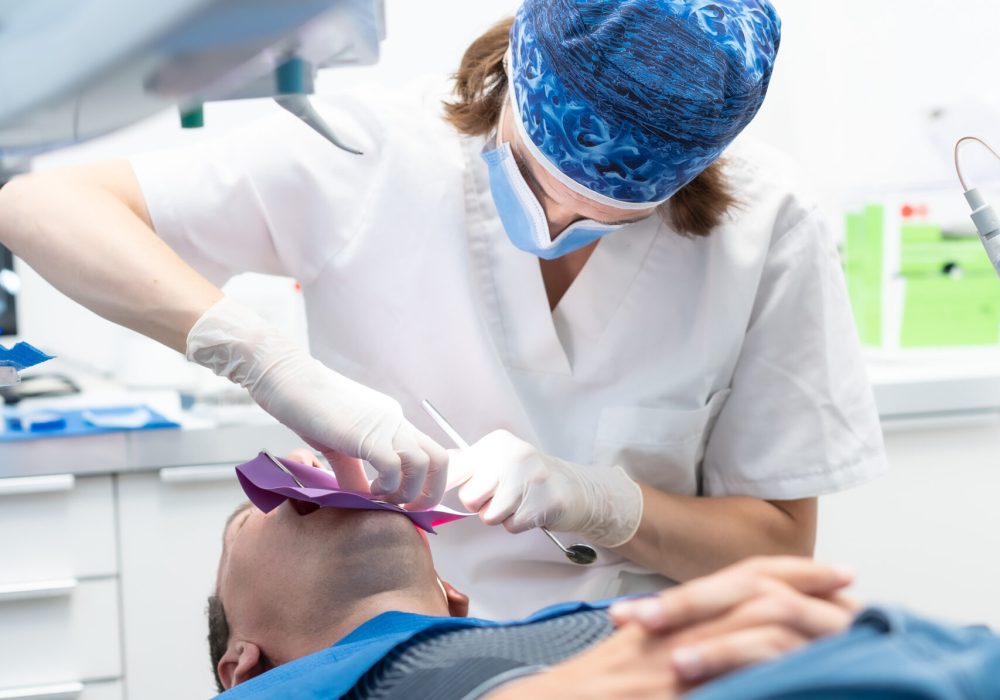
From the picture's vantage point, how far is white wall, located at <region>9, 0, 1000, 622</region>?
2.19 m

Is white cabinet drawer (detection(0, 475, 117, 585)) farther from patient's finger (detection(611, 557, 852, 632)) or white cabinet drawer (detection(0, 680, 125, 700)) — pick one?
patient's finger (detection(611, 557, 852, 632))

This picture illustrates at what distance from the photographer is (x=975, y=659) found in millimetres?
580

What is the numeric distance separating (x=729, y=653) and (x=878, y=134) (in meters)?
2.47

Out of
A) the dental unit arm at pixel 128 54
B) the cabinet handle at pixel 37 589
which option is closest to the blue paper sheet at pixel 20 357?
the dental unit arm at pixel 128 54

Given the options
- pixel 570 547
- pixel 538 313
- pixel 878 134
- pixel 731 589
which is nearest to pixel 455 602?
pixel 570 547

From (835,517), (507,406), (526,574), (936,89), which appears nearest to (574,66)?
(507,406)

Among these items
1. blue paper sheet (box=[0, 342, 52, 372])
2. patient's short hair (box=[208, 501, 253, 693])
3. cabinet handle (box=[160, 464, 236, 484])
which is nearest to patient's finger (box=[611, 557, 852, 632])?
blue paper sheet (box=[0, 342, 52, 372])

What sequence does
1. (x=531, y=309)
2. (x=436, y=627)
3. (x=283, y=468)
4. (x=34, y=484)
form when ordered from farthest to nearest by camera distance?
(x=34, y=484)
(x=531, y=309)
(x=283, y=468)
(x=436, y=627)

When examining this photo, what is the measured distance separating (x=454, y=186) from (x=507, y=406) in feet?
0.99

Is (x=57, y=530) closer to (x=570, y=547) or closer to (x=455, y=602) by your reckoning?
(x=455, y=602)

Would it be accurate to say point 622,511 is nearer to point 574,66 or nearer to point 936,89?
point 574,66

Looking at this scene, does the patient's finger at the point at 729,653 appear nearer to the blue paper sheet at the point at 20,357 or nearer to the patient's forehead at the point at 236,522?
the blue paper sheet at the point at 20,357

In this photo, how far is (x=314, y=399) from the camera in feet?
4.09

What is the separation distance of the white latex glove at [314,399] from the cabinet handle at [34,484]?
27.2 inches
